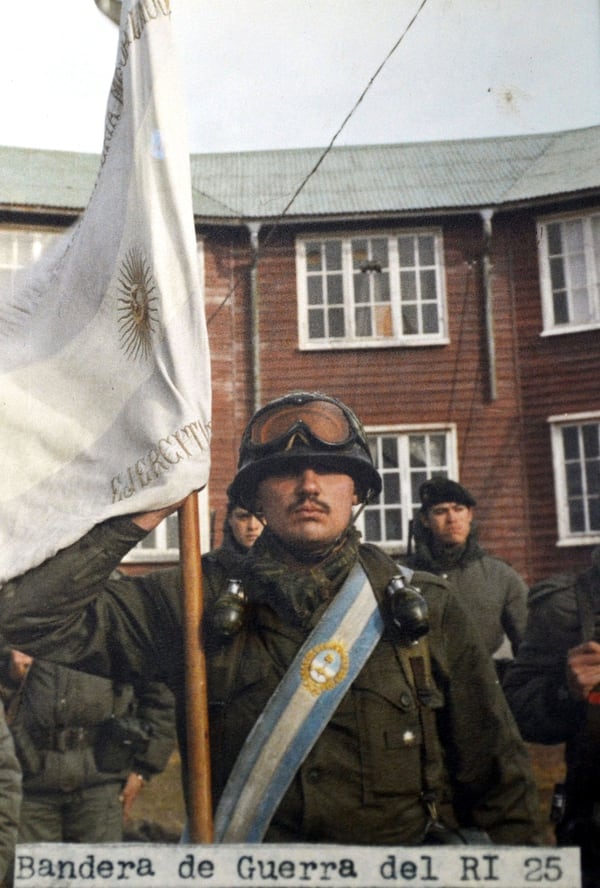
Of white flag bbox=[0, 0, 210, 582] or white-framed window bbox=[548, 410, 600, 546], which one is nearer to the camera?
white flag bbox=[0, 0, 210, 582]

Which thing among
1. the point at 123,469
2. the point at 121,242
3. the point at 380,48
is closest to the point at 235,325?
the point at 121,242

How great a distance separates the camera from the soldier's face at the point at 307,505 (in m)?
3.50

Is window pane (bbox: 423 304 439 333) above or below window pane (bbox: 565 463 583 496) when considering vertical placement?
above

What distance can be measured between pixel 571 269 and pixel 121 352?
1754 mm

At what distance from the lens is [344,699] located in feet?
10.6

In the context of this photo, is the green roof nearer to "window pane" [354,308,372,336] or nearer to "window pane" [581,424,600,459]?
"window pane" [354,308,372,336]

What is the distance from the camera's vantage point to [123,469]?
3439 millimetres

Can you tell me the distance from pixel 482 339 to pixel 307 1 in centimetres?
157

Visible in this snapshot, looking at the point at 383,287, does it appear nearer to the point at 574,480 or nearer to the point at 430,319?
the point at 430,319

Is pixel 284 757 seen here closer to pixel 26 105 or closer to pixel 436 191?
pixel 436 191

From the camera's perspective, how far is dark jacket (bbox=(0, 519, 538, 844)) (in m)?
3.16

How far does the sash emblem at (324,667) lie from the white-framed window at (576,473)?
3.30 ft

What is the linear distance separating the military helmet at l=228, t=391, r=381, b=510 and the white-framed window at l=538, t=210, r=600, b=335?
0.97 meters

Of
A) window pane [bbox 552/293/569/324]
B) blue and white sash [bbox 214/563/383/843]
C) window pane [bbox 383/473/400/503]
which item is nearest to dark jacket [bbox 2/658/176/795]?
blue and white sash [bbox 214/563/383/843]
